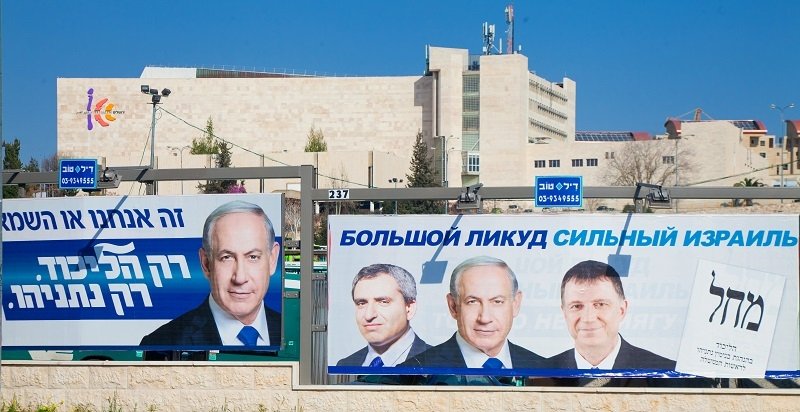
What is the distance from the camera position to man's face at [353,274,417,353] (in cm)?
1422

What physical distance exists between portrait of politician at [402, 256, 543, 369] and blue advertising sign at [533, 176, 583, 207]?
947mm

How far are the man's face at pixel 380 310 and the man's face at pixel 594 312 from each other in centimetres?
198

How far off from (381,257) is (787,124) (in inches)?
6512

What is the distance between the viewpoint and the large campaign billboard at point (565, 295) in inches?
545

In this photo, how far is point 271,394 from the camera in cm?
1403

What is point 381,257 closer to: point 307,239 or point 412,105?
point 307,239

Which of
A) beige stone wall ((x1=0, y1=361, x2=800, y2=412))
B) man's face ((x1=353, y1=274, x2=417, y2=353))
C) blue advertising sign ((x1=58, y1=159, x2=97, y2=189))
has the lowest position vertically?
beige stone wall ((x1=0, y1=361, x2=800, y2=412))

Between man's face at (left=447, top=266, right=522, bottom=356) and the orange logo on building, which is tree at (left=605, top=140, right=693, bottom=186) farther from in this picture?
man's face at (left=447, top=266, right=522, bottom=356)

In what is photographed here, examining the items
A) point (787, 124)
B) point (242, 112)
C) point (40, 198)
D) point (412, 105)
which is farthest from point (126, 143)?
point (40, 198)

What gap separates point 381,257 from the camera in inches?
559

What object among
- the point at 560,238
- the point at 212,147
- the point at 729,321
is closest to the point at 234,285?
the point at 560,238

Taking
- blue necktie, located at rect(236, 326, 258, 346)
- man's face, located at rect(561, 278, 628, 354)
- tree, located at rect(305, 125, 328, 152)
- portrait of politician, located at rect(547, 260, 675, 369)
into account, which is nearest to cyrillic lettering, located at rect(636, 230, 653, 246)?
portrait of politician, located at rect(547, 260, 675, 369)

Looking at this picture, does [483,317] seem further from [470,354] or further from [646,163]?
[646,163]

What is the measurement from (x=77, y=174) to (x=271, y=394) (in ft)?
12.5
